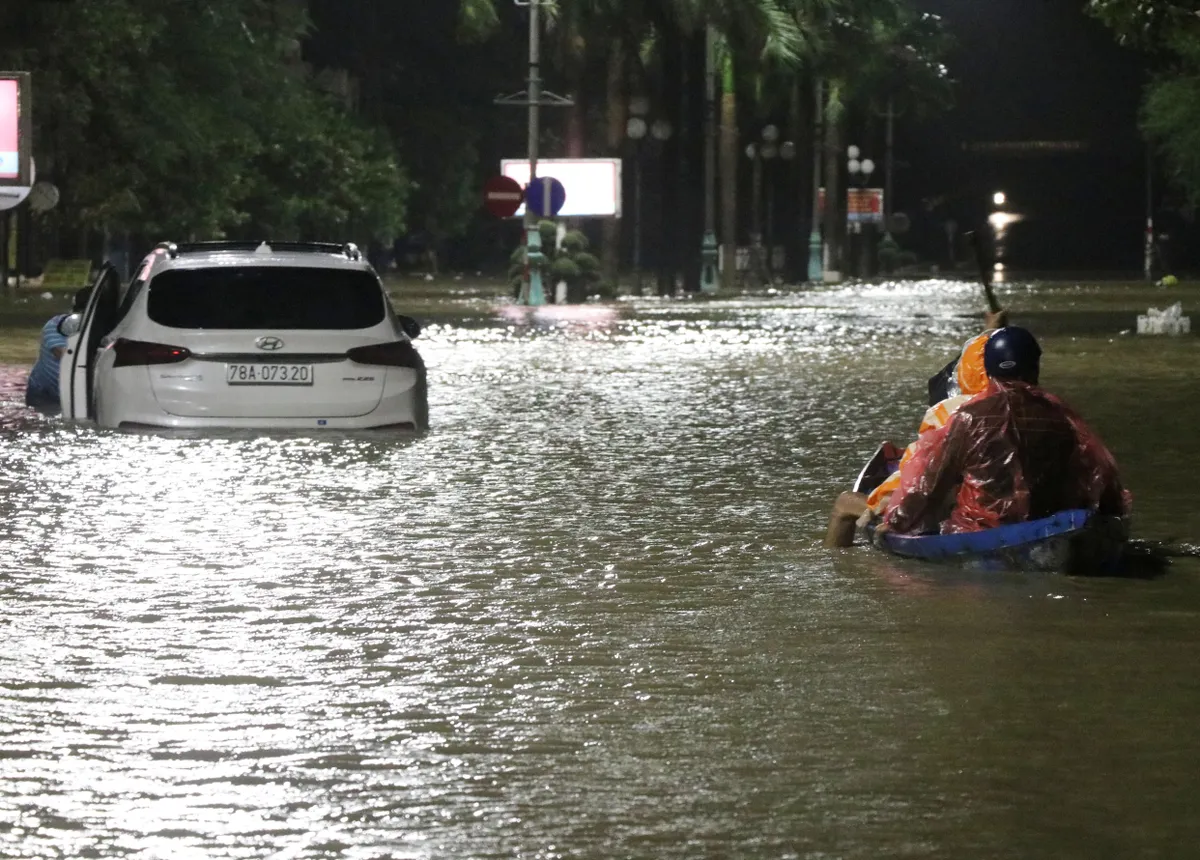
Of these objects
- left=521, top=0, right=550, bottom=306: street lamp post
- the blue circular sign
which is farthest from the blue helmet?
the blue circular sign

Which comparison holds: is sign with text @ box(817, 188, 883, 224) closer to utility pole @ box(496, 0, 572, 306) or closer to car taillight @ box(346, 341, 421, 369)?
utility pole @ box(496, 0, 572, 306)

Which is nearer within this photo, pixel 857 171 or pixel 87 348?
pixel 87 348

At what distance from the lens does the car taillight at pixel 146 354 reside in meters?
17.8

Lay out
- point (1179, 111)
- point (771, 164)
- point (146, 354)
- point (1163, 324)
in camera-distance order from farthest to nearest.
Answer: point (771, 164), point (1179, 111), point (1163, 324), point (146, 354)

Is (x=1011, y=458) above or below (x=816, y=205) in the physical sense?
above

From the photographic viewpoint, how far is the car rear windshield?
18.0 m

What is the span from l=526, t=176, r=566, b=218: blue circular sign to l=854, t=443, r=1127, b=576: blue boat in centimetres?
4111

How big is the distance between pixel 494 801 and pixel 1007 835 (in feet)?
4.25

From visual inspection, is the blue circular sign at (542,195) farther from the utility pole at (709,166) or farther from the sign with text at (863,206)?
the sign with text at (863,206)

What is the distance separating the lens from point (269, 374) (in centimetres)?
1794

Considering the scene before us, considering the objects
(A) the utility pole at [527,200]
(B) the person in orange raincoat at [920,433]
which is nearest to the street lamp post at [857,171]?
(A) the utility pole at [527,200]

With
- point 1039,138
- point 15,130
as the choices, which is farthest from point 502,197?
point 1039,138

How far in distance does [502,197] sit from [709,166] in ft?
61.9

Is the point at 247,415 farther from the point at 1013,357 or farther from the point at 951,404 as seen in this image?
the point at 1013,357
